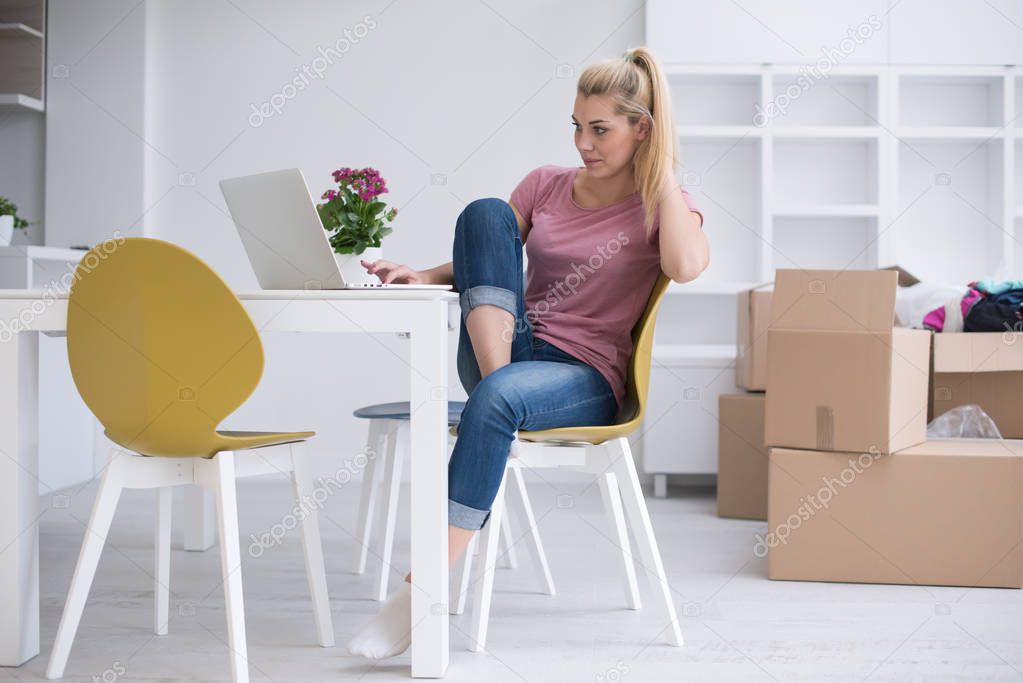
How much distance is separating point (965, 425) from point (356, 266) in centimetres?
177

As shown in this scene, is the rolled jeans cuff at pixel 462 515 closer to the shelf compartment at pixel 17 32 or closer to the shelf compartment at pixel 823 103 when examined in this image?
the shelf compartment at pixel 823 103

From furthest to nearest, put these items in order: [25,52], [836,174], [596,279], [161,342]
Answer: [25,52]
[836,174]
[596,279]
[161,342]

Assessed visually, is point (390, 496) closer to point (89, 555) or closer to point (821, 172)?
point (89, 555)

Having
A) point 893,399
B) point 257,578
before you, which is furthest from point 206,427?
point 893,399

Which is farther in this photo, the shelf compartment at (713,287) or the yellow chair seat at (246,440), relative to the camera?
the shelf compartment at (713,287)

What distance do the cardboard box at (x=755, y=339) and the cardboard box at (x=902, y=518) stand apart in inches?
33.2

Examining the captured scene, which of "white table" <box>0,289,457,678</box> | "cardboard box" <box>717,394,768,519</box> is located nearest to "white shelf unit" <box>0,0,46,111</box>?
"white table" <box>0,289,457,678</box>

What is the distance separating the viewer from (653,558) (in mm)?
1859

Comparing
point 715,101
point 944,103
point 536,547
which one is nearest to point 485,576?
point 536,547

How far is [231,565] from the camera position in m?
1.62

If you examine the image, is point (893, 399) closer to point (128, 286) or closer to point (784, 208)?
point (784, 208)

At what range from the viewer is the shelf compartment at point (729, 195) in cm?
382

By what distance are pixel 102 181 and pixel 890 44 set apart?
3.06m

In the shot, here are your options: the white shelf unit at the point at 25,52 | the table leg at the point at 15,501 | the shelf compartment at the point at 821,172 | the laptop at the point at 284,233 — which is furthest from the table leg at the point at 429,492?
the white shelf unit at the point at 25,52
